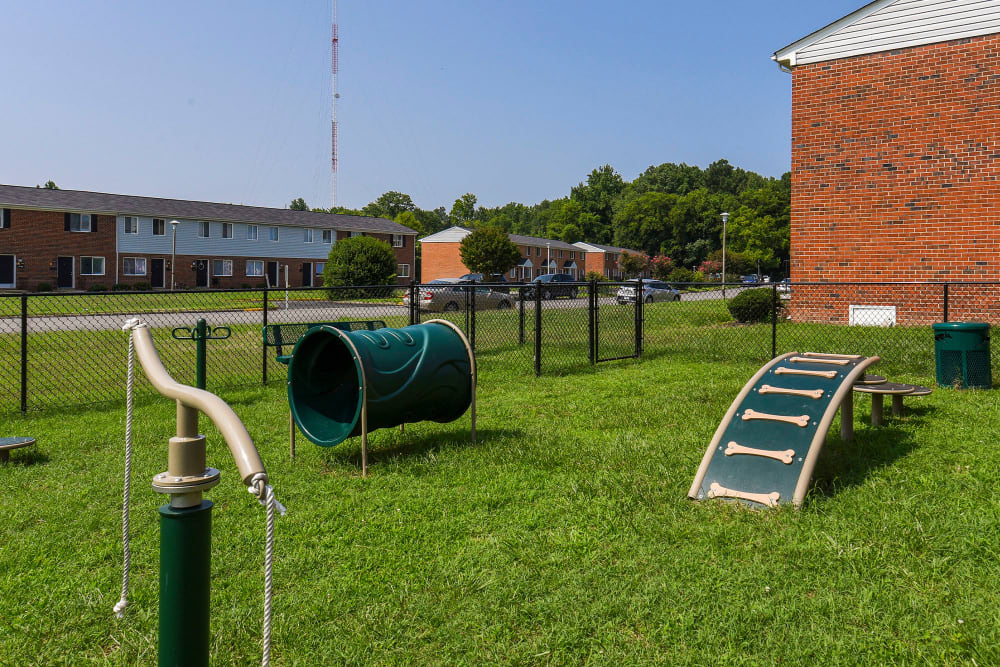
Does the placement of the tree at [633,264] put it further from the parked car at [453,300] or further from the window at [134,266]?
the parked car at [453,300]

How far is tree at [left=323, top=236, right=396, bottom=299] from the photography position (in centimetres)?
3478

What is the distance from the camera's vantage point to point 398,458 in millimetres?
6336

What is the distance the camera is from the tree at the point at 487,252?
5450 centimetres

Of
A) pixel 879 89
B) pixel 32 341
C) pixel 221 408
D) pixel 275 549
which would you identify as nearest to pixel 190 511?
pixel 221 408

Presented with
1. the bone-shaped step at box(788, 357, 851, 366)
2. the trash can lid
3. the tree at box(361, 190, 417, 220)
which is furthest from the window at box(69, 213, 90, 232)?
the tree at box(361, 190, 417, 220)

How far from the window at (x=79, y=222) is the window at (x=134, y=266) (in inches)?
115

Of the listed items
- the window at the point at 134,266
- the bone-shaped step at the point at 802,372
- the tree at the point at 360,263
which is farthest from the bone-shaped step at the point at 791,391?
the window at the point at 134,266

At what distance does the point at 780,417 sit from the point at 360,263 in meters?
31.0

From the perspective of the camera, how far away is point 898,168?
50.9 ft

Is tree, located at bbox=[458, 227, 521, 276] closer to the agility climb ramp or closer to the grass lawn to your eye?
the grass lawn

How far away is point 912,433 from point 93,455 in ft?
24.6

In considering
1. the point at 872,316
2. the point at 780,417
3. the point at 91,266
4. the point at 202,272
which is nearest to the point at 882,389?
the point at 780,417

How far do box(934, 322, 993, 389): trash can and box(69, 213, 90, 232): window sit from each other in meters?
46.2

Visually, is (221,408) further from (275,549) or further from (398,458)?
(398,458)
